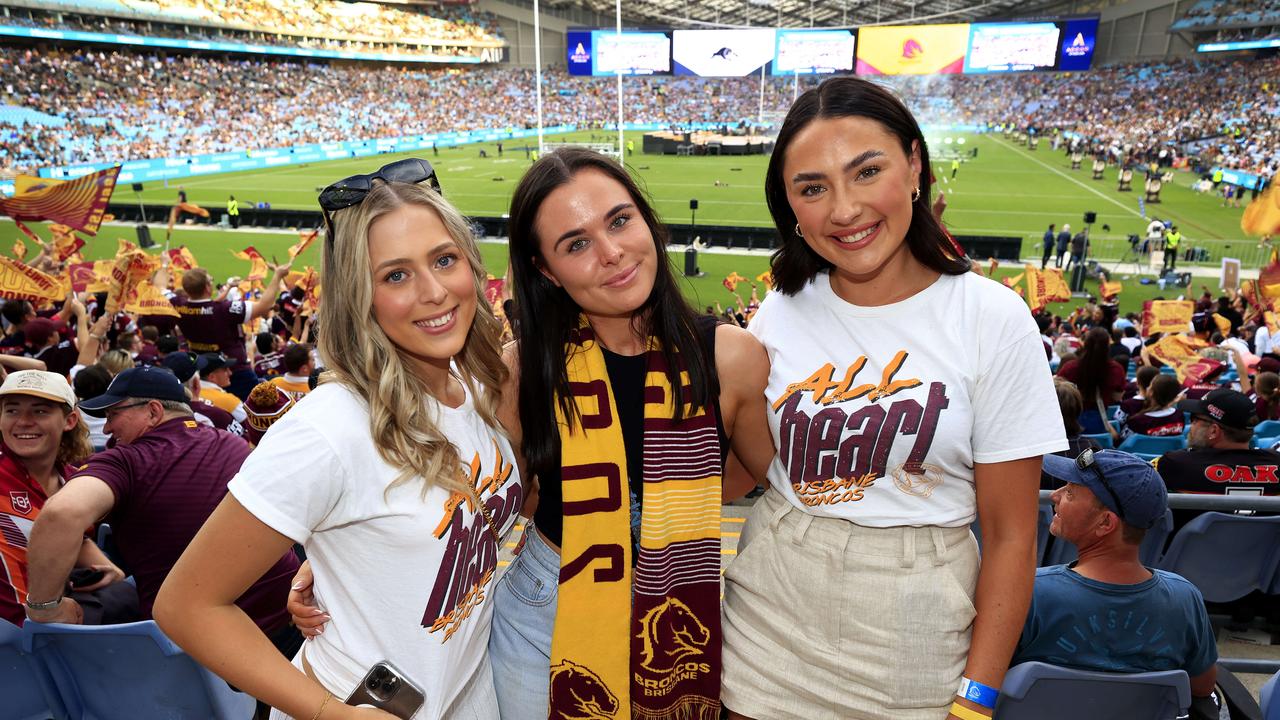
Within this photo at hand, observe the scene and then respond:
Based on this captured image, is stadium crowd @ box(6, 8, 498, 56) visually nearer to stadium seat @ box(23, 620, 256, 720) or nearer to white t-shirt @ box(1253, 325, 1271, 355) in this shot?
stadium seat @ box(23, 620, 256, 720)

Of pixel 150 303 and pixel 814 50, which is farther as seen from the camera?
pixel 814 50

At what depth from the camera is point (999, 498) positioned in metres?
1.63

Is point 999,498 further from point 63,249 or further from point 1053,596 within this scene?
point 63,249

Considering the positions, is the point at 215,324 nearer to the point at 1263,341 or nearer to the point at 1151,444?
the point at 1151,444

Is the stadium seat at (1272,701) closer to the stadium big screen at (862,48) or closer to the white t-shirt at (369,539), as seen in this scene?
the white t-shirt at (369,539)

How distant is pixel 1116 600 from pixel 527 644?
172 centimetres

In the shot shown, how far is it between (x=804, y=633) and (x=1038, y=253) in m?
21.8

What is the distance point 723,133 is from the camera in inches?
1780

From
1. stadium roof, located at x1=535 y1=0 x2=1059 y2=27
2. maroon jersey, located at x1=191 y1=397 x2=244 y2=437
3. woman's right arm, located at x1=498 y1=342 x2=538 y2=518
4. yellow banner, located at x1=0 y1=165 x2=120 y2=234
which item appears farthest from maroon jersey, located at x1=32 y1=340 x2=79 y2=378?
stadium roof, located at x1=535 y1=0 x2=1059 y2=27

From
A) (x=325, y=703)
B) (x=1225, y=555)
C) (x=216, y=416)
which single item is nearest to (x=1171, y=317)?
(x=1225, y=555)

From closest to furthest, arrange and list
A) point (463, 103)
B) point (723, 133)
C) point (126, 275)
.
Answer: point (126, 275) < point (723, 133) < point (463, 103)

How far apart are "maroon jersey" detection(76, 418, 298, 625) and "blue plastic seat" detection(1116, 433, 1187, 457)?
4.91 metres

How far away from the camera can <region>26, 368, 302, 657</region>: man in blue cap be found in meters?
2.49

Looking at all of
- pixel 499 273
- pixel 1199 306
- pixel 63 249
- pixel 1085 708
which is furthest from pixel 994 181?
pixel 1085 708
